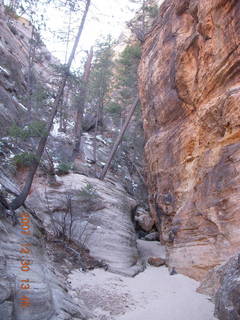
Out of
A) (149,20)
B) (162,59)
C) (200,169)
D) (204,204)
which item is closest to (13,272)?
(204,204)

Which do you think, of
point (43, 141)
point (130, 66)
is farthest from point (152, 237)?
point (130, 66)

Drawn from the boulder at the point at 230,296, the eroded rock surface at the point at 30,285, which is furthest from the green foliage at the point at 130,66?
the boulder at the point at 230,296

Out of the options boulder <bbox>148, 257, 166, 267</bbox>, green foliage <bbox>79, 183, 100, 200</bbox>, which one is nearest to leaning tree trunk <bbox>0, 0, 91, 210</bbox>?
green foliage <bbox>79, 183, 100, 200</bbox>

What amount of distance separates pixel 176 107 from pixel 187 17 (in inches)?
125

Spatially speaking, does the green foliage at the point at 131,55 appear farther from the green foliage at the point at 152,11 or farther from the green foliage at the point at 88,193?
the green foliage at the point at 88,193

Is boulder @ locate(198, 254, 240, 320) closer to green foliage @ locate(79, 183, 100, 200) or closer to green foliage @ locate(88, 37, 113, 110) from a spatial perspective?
green foliage @ locate(79, 183, 100, 200)

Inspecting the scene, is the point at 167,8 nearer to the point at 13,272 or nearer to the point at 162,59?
the point at 162,59
